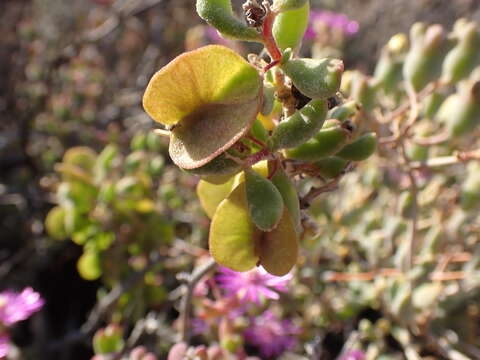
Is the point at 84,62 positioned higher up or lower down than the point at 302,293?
higher up

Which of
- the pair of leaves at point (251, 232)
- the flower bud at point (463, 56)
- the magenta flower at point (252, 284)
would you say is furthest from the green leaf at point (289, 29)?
the magenta flower at point (252, 284)

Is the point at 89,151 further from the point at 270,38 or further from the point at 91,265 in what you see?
the point at 270,38

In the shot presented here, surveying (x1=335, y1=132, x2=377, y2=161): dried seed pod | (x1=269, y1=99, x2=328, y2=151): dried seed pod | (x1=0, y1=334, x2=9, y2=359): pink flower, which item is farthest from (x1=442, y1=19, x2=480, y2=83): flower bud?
(x1=0, y1=334, x2=9, y2=359): pink flower

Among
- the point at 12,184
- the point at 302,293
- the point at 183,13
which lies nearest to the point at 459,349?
the point at 302,293

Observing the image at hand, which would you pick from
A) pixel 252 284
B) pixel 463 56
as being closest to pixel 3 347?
pixel 252 284

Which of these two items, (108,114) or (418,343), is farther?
(108,114)

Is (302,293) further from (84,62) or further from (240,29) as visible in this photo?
(84,62)

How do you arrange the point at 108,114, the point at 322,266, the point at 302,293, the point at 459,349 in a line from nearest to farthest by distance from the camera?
the point at 459,349
the point at 302,293
the point at 322,266
the point at 108,114

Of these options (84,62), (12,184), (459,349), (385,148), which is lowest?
(459,349)
